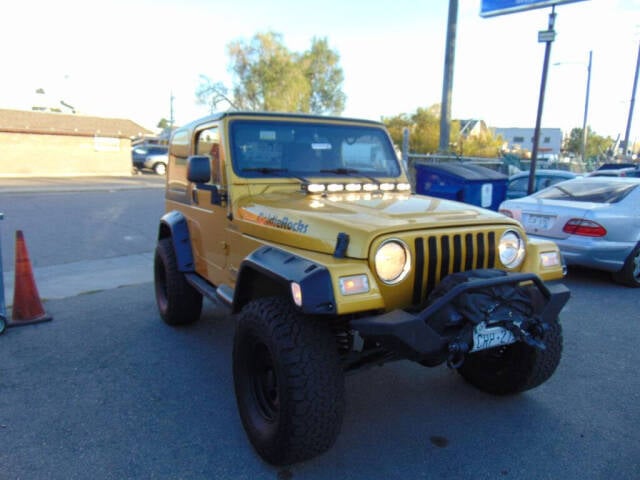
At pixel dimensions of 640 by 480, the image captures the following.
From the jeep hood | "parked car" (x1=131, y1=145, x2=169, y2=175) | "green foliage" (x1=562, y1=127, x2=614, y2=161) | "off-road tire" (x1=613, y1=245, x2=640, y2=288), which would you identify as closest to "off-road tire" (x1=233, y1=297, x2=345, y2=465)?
the jeep hood

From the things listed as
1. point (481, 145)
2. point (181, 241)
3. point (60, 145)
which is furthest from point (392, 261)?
point (481, 145)

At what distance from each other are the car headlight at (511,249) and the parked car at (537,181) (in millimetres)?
6967

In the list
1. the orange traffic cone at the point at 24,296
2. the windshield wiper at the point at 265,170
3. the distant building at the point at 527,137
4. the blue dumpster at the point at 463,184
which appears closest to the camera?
the windshield wiper at the point at 265,170

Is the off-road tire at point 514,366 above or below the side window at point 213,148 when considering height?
below

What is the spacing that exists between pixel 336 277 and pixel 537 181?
27.9 feet

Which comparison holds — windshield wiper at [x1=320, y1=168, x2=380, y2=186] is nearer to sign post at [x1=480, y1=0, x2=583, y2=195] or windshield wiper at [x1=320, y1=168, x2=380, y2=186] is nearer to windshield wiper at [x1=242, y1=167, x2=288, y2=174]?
windshield wiper at [x1=242, y1=167, x2=288, y2=174]

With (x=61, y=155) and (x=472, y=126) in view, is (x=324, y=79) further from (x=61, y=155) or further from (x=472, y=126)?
(x=61, y=155)

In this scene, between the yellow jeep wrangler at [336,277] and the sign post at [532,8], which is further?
the sign post at [532,8]

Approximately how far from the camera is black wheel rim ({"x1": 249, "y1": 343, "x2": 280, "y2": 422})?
9.16 ft

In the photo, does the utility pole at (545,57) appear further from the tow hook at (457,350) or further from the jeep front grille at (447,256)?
the tow hook at (457,350)

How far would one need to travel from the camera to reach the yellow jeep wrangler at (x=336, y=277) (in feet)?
7.77

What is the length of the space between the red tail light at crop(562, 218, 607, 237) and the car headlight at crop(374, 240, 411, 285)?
444 cm

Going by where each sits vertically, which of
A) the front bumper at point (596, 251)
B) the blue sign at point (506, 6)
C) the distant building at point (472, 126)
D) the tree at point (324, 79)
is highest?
the tree at point (324, 79)

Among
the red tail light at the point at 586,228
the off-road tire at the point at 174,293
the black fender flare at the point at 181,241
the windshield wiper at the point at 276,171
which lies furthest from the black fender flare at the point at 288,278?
the red tail light at the point at 586,228
